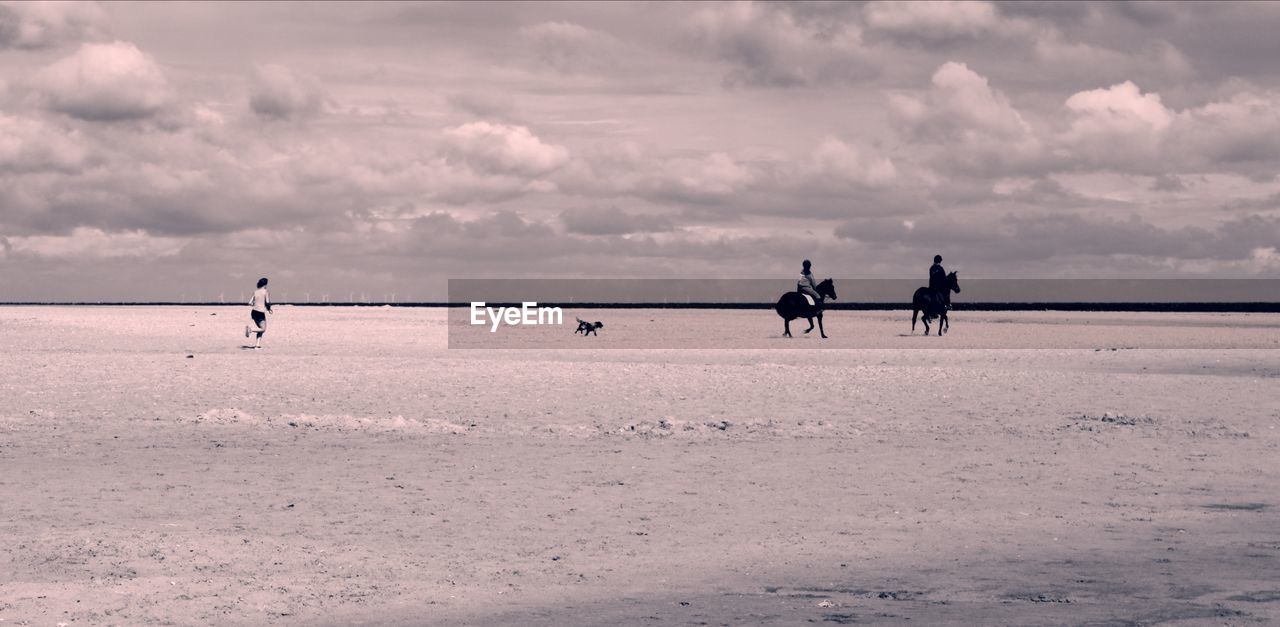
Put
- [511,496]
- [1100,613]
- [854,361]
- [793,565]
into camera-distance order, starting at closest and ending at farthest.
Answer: [1100,613], [793,565], [511,496], [854,361]

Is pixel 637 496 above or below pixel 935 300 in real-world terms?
below

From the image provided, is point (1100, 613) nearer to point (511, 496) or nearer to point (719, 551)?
point (719, 551)

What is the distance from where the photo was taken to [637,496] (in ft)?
41.5

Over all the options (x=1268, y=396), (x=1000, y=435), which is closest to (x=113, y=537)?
(x=1000, y=435)

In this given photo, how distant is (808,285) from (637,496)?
3013cm

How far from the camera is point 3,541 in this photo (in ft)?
33.6

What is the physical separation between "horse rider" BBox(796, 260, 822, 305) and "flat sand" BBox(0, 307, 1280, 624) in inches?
594

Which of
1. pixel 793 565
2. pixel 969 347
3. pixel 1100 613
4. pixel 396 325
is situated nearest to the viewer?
pixel 1100 613

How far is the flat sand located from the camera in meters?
8.38

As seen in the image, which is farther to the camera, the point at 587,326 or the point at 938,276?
the point at 587,326

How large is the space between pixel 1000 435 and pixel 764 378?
311 inches

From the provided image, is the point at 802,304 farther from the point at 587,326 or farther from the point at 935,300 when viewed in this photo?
the point at 587,326

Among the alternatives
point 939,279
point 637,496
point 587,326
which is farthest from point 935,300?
point 637,496

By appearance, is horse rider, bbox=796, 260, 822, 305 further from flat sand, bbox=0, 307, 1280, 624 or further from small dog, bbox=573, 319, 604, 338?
flat sand, bbox=0, 307, 1280, 624
